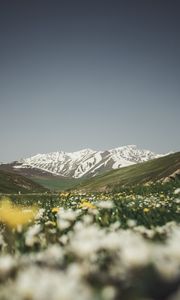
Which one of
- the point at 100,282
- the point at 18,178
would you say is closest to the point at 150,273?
the point at 100,282

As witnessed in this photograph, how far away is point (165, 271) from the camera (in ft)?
9.86

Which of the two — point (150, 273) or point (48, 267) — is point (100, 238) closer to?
point (48, 267)

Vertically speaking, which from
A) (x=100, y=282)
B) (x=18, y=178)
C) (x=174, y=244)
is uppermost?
(x=18, y=178)

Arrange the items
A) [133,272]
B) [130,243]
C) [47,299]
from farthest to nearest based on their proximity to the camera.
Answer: [130,243]
[133,272]
[47,299]

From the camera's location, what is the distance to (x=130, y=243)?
3611 mm

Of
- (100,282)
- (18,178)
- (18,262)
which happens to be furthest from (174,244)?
(18,178)

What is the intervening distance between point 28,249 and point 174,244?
310 cm

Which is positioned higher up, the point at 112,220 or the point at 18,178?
the point at 18,178

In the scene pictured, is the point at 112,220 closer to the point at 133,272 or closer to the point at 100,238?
the point at 100,238

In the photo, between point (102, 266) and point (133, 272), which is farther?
point (102, 266)

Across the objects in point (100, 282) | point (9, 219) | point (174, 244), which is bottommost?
point (100, 282)

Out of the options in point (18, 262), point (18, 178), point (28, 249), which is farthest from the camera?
point (18, 178)

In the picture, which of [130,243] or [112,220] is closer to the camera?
[130,243]

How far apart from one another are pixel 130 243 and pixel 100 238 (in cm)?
79
